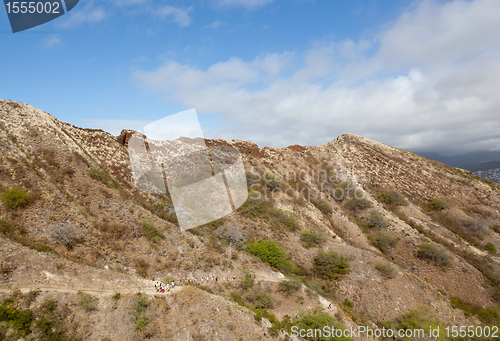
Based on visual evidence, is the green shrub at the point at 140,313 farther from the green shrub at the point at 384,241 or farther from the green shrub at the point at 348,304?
the green shrub at the point at 384,241

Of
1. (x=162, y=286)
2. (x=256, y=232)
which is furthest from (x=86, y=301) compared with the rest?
(x=256, y=232)

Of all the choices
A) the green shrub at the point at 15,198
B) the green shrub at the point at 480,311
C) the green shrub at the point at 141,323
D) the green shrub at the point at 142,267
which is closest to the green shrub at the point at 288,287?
the green shrub at the point at 141,323

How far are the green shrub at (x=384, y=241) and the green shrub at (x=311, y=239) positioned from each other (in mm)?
8313

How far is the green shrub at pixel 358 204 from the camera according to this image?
115ft

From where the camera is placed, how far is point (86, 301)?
1212 cm

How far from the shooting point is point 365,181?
40.9 m

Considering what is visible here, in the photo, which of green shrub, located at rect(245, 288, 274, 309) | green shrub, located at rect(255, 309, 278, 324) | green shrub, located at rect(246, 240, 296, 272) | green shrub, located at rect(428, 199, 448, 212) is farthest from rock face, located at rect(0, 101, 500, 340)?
green shrub, located at rect(255, 309, 278, 324)

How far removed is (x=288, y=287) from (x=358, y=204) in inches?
878

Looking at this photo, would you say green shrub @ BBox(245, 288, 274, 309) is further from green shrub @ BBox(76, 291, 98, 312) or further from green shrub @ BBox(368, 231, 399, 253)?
green shrub @ BBox(368, 231, 399, 253)

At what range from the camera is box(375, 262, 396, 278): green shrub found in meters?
22.2

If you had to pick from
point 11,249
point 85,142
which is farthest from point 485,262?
point 85,142

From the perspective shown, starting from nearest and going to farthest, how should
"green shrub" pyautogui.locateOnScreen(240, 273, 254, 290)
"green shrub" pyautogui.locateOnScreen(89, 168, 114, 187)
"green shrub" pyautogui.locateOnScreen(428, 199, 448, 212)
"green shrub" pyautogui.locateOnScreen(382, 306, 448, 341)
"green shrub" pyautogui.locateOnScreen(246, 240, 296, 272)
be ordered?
"green shrub" pyautogui.locateOnScreen(382, 306, 448, 341) < "green shrub" pyautogui.locateOnScreen(240, 273, 254, 290) < "green shrub" pyautogui.locateOnScreen(246, 240, 296, 272) < "green shrub" pyautogui.locateOnScreen(89, 168, 114, 187) < "green shrub" pyautogui.locateOnScreen(428, 199, 448, 212)

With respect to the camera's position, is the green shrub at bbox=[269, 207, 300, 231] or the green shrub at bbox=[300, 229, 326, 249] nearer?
the green shrub at bbox=[300, 229, 326, 249]

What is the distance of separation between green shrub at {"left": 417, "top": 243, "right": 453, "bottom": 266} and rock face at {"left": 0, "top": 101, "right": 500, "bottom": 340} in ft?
0.45
